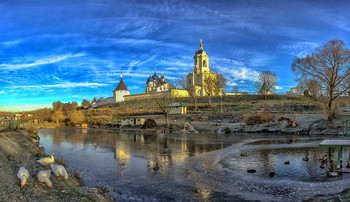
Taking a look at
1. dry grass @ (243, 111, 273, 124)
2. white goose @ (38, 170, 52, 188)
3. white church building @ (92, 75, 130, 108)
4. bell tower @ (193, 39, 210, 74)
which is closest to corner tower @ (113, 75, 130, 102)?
white church building @ (92, 75, 130, 108)

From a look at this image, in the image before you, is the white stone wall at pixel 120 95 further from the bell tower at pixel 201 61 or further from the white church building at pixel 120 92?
the bell tower at pixel 201 61

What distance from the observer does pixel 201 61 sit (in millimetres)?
113625

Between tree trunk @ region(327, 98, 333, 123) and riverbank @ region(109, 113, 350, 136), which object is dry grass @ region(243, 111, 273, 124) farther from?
tree trunk @ region(327, 98, 333, 123)

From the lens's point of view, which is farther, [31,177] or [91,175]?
[91,175]

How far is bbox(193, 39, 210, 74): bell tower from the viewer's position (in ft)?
372

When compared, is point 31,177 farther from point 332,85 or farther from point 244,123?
point 244,123

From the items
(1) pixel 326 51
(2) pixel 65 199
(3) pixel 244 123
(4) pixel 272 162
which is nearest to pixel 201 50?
(3) pixel 244 123

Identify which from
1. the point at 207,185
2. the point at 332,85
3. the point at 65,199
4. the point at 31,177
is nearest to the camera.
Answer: the point at 65,199

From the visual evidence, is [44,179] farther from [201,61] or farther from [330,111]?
[201,61]

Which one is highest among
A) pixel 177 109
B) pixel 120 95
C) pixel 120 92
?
pixel 120 92

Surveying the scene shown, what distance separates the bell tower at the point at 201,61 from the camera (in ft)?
372

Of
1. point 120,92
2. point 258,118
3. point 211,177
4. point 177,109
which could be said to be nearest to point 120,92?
point 120,92

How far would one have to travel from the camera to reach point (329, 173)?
11.8m

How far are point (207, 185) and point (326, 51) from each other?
93.0ft
